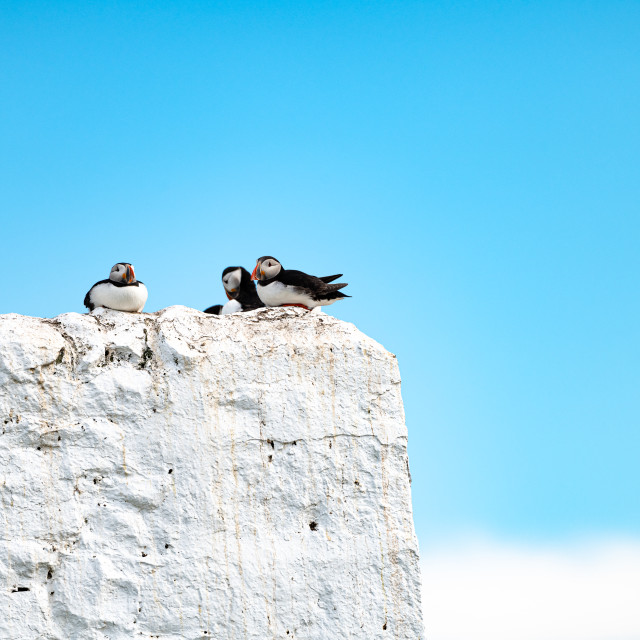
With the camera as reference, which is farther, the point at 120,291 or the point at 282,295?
the point at 282,295

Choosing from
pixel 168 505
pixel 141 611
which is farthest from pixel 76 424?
pixel 141 611

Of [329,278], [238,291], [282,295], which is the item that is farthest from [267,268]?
[238,291]

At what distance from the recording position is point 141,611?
6.79m

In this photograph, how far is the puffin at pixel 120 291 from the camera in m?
7.66

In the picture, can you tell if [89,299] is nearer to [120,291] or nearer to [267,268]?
[120,291]

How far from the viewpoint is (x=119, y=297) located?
765 centimetres

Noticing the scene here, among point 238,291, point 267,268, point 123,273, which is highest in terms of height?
point 238,291

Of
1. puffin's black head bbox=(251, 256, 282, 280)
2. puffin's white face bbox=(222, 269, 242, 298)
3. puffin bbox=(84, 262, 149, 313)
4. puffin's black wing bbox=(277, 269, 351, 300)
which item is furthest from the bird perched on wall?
puffin bbox=(84, 262, 149, 313)

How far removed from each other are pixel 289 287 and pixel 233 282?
53.8 inches

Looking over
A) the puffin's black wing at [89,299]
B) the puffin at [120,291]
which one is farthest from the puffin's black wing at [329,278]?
the puffin's black wing at [89,299]

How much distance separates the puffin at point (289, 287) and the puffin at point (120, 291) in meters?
1.30

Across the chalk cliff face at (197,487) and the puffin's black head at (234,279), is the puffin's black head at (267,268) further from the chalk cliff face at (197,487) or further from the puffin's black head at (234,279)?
the chalk cliff face at (197,487)

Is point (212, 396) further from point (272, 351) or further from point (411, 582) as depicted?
point (411, 582)

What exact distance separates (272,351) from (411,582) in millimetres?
2246
